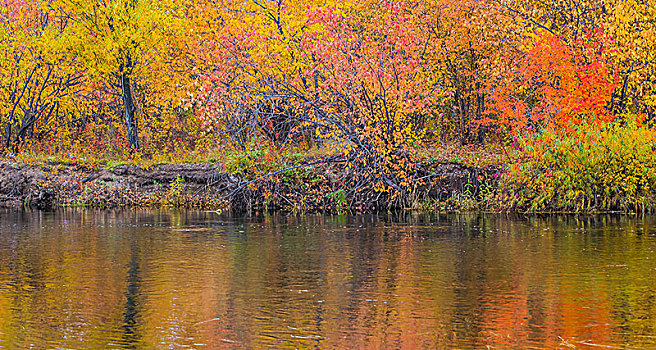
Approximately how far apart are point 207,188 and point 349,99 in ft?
23.9

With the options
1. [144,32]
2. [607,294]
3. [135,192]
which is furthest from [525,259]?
[144,32]

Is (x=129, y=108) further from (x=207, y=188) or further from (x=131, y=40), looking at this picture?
(x=207, y=188)

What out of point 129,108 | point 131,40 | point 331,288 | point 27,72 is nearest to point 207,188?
point 131,40

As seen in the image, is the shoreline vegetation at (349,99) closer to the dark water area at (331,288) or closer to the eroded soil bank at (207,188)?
the eroded soil bank at (207,188)

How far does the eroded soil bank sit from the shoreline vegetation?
7 cm

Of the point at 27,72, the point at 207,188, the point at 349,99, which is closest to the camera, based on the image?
the point at 349,99

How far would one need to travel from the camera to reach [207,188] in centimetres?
3184

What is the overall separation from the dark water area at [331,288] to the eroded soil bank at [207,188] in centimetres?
769

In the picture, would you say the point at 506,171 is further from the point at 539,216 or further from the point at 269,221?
the point at 269,221

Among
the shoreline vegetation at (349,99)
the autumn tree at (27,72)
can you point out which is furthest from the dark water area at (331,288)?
the autumn tree at (27,72)

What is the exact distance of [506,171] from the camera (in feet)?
90.0

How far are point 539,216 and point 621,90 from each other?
7339 millimetres

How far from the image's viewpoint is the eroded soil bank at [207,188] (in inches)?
1112

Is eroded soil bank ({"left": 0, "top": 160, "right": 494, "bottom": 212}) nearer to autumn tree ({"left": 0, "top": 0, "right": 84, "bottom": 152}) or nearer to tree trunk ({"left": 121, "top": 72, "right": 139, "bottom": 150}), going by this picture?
tree trunk ({"left": 121, "top": 72, "right": 139, "bottom": 150})
